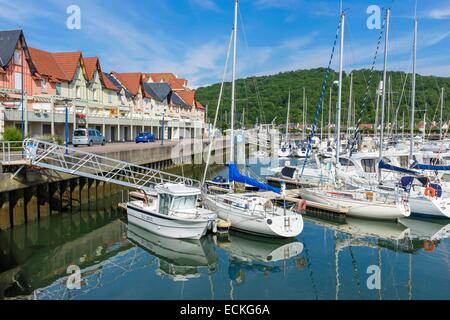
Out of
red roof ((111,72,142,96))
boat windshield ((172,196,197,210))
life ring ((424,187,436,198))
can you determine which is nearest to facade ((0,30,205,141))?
red roof ((111,72,142,96))

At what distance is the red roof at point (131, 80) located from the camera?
212ft

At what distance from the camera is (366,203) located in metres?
24.2

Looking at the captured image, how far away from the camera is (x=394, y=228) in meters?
23.2

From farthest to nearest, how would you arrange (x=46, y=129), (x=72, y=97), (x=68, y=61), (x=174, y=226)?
→ (x=68, y=61)
(x=72, y=97)
(x=46, y=129)
(x=174, y=226)

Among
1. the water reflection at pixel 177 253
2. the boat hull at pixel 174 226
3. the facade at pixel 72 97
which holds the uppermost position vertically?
the facade at pixel 72 97

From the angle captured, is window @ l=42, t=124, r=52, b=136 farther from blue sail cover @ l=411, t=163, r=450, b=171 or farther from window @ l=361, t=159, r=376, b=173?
blue sail cover @ l=411, t=163, r=450, b=171

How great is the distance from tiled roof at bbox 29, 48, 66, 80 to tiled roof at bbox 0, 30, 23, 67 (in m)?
3.98

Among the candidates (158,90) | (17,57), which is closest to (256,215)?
(17,57)

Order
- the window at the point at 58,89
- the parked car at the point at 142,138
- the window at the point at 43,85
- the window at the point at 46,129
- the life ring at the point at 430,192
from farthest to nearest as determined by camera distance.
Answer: the parked car at the point at 142,138, the window at the point at 58,89, the window at the point at 43,85, the window at the point at 46,129, the life ring at the point at 430,192

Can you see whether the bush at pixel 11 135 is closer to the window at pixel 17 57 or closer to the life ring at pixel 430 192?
the window at pixel 17 57

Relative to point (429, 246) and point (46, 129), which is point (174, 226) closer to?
point (429, 246)

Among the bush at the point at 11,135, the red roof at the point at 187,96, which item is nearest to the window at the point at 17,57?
the bush at the point at 11,135

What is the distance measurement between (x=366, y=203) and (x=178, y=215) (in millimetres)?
11740

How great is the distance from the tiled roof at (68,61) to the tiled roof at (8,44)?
27.5 ft
